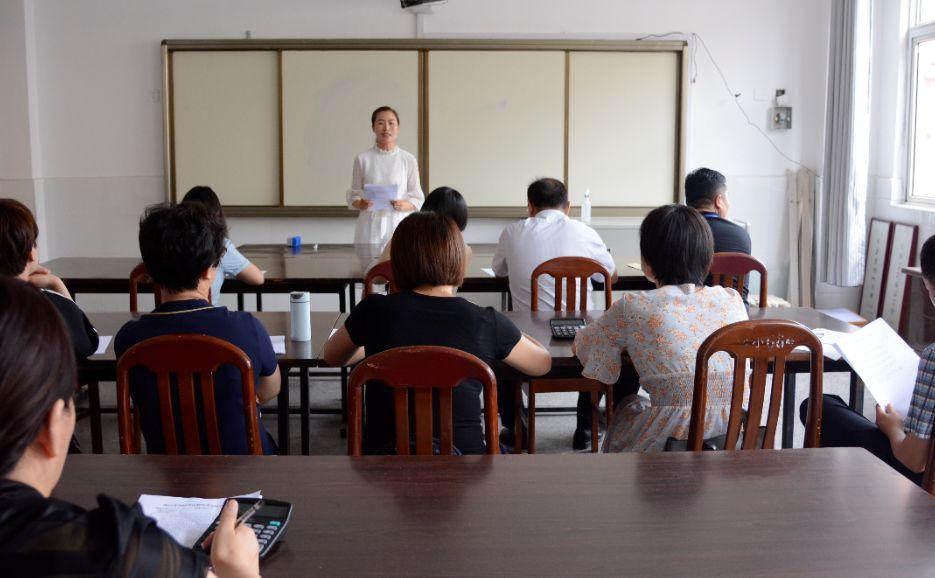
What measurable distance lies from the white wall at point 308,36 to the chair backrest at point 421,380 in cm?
487

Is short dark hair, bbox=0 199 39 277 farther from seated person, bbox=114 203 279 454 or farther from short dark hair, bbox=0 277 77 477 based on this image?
short dark hair, bbox=0 277 77 477

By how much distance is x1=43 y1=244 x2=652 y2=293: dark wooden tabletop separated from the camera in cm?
427

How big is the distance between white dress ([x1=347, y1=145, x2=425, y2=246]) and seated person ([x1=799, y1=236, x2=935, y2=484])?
353cm

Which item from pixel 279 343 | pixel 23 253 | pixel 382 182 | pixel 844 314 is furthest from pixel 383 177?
pixel 23 253

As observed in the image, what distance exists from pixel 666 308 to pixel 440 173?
14.3 ft

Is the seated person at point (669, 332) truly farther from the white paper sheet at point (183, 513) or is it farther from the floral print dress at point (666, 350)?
the white paper sheet at point (183, 513)

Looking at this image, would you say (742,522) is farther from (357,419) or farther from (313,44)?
(313,44)

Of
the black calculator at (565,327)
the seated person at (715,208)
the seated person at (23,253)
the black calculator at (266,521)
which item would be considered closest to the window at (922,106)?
the seated person at (715,208)

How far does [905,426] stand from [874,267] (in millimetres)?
4554

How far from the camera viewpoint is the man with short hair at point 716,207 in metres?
3.86

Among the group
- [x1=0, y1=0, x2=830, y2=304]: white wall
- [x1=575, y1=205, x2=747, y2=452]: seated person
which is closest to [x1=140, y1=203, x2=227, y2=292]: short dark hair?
[x1=575, y1=205, x2=747, y2=452]: seated person

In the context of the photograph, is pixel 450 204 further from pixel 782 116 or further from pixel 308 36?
pixel 782 116

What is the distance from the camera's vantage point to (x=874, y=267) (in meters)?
6.28

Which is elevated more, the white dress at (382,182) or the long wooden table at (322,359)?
the white dress at (382,182)
